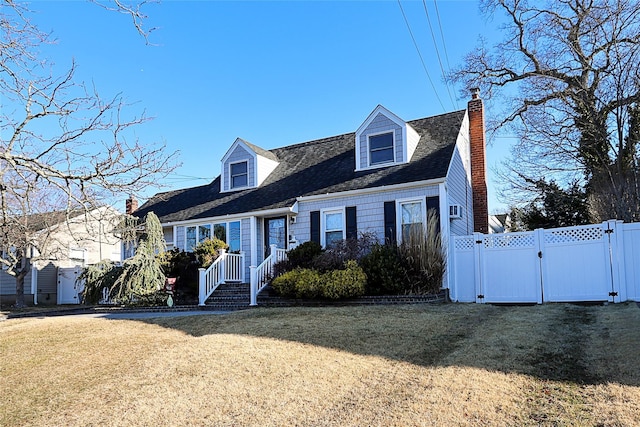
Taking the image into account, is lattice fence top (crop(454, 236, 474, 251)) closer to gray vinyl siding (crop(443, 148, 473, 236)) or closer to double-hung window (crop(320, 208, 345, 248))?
gray vinyl siding (crop(443, 148, 473, 236))

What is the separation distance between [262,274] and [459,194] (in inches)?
264

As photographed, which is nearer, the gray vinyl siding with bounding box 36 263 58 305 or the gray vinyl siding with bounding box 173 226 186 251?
the gray vinyl siding with bounding box 173 226 186 251

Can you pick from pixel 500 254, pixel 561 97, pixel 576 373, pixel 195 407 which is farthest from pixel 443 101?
pixel 195 407

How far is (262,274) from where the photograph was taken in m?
14.0

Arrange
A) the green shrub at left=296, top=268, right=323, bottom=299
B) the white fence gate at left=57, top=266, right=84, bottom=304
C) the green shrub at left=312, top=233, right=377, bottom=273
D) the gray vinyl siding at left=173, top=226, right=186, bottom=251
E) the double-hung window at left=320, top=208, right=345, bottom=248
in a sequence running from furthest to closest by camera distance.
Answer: the white fence gate at left=57, top=266, right=84, bottom=304 → the gray vinyl siding at left=173, top=226, right=186, bottom=251 → the double-hung window at left=320, top=208, right=345, bottom=248 → the green shrub at left=312, top=233, right=377, bottom=273 → the green shrub at left=296, top=268, right=323, bottom=299

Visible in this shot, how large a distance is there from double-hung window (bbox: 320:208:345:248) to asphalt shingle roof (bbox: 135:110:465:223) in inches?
28.6

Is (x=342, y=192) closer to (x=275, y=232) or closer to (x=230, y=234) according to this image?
(x=275, y=232)

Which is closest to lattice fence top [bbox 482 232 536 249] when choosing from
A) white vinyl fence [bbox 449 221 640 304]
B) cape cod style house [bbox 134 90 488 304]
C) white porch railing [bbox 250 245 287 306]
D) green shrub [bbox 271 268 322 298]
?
white vinyl fence [bbox 449 221 640 304]

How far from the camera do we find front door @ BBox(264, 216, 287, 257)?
16.4 metres

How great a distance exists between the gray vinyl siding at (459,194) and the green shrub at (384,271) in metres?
2.23

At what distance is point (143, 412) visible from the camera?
4812 millimetres

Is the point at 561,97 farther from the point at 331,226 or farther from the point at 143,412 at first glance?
the point at 143,412

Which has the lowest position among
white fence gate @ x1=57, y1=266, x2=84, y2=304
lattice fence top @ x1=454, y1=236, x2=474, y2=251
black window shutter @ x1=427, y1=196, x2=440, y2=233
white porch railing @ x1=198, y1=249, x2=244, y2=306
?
white fence gate @ x1=57, y1=266, x2=84, y2=304

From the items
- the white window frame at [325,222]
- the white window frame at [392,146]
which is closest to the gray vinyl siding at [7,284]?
the white window frame at [325,222]
